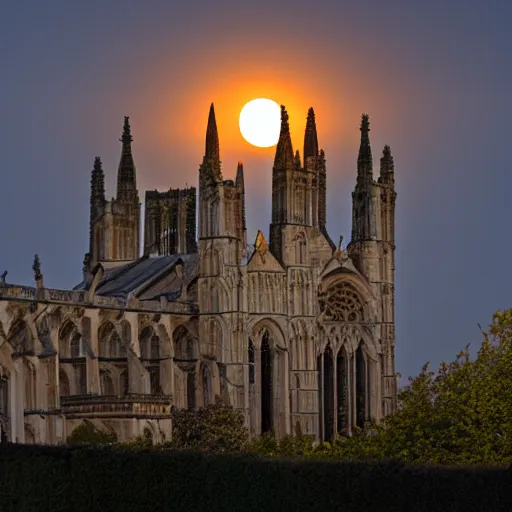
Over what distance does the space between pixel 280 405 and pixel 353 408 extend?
259 inches

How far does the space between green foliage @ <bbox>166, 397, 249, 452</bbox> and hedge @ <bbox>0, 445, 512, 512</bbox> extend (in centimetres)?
2147

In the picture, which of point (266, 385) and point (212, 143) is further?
point (266, 385)

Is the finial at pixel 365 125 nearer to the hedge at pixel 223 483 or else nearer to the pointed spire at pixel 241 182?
the pointed spire at pixel 241 182

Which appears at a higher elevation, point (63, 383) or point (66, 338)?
point (66, 338)

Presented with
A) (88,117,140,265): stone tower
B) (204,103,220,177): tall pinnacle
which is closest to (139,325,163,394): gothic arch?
(204,103,220,177): tall pinnacle

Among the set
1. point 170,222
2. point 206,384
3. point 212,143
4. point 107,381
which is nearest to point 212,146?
point 212,143

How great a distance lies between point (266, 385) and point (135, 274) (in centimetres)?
991

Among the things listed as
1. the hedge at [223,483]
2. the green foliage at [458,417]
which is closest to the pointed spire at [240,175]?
the green foliage at [458,417]

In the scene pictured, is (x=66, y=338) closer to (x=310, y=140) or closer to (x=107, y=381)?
(x=107, y=381)

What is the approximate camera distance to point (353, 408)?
82.1 m

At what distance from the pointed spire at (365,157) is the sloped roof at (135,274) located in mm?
9547

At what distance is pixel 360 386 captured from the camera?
83.2m

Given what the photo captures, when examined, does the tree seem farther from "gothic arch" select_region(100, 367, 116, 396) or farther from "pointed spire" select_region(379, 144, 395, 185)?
"pointed spire" select_region(379, 144, 395, 185)

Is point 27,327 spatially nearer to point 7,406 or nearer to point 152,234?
point 7,406
